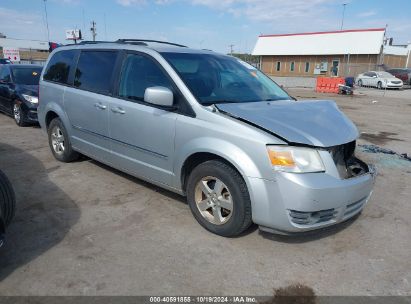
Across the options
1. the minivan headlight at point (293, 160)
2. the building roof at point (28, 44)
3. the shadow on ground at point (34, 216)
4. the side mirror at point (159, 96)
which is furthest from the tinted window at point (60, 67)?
the building roof at point (28, 44)

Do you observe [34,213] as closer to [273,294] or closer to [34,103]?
[273,294]

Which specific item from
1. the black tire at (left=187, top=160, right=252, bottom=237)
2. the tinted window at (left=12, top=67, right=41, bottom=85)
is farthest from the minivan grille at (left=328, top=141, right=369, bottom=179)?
the tinted window at (left=12, top=67, right=41, bottom=85)

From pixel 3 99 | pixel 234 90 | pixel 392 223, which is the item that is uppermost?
pixel 234 90

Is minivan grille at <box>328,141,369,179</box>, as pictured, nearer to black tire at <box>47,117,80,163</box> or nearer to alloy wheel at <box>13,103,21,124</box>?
black tire at <box>47,117,80,163</box>

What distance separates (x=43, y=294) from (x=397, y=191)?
4647mm

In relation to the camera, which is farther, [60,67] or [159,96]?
[60,67]

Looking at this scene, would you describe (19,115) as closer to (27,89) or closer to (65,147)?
(27,89)

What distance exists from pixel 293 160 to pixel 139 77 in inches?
86.4

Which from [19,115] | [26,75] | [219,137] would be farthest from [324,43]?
[219,137]

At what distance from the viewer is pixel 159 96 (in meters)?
3.65

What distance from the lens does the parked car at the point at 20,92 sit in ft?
29.2

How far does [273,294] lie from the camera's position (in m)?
2.80

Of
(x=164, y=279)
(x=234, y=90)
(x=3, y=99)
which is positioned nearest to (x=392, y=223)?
(x=234, y=90)

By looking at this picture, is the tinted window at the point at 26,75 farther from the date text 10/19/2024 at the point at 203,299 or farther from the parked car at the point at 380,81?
the parked car at the point at 380,81
